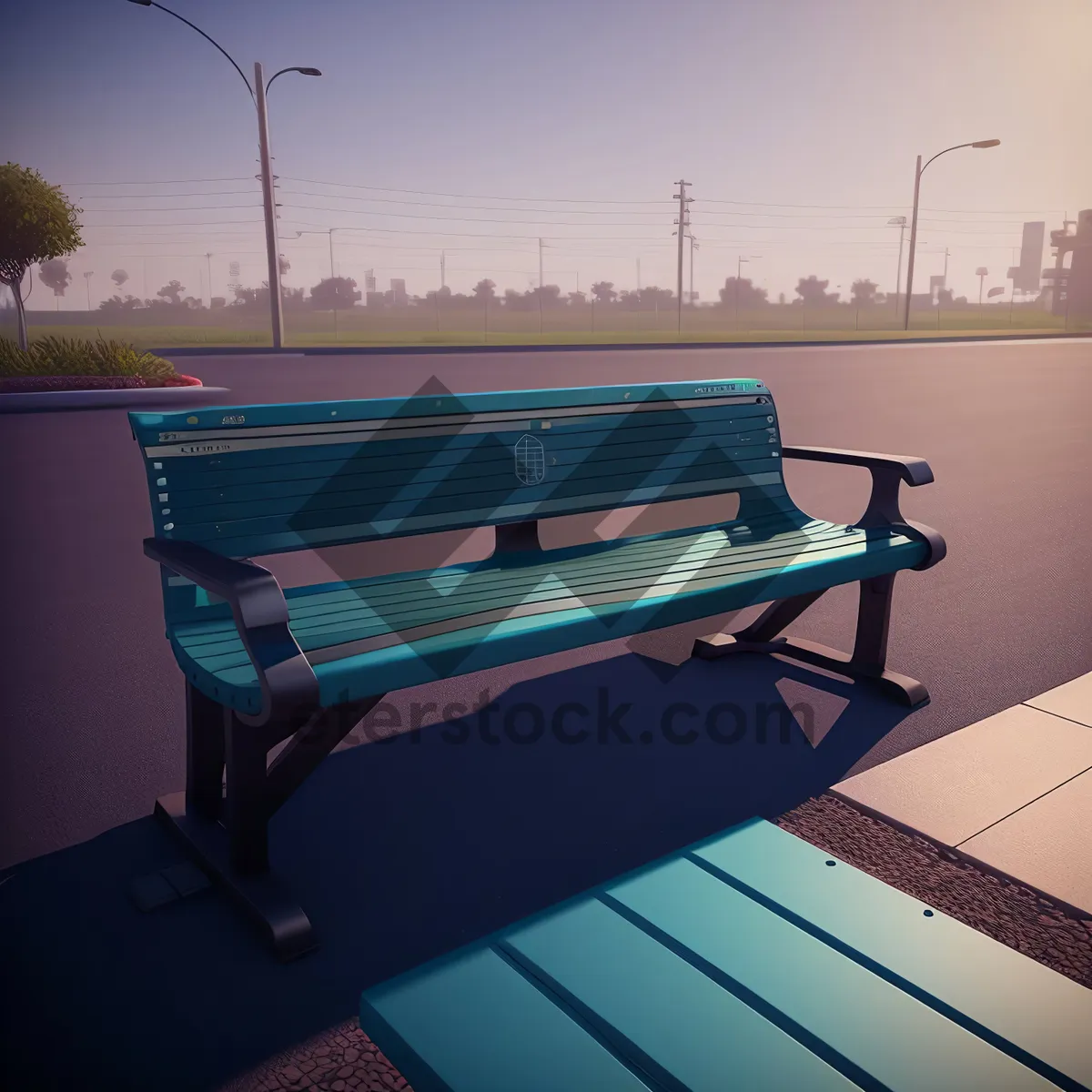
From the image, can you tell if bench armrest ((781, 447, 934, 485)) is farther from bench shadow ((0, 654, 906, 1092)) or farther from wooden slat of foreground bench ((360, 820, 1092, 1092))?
wooden slat of foreground bench ((360, 820, 1092, 1092))


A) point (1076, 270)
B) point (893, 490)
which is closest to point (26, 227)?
point (893, 490)

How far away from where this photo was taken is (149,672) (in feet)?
13.4

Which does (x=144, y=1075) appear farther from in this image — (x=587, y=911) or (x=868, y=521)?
(x=868, y=521)

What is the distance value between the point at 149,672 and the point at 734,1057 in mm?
3256

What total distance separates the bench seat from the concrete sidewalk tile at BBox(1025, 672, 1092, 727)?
2.29 feet

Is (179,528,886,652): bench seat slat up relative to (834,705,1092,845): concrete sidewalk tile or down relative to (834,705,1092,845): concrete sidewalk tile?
up

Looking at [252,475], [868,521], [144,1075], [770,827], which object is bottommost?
[144,1075]

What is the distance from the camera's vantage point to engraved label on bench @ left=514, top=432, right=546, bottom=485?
3.38 meters

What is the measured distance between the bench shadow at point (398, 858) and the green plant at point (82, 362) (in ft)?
48.6

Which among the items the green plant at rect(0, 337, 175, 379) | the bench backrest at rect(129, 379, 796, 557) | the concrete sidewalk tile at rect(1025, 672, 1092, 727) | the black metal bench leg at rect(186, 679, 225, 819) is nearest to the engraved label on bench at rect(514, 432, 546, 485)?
the bench backrest at rect(129, 379, 796, 557)

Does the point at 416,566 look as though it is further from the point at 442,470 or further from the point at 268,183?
the point at 268,183

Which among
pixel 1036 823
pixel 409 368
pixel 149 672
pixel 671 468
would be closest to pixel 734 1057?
pixel 1036 823

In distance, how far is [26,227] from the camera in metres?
20.9

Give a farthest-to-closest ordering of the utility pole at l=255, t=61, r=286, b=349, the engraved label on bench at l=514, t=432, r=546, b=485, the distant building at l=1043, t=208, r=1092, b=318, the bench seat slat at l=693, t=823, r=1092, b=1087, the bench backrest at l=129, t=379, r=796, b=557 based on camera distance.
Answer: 1. the distant building at l=1043, t=208, r=1092, b=318
2. the utility pole at l=255, t=61, r=286, b=349
3. the engraved label on bench at l=514, t=432, r=546, b=485
4. the bench backrest at l=129, t=379, r=796, b=557
5. the bench seat slat at l=693, t=823, r=1092, b=1087
